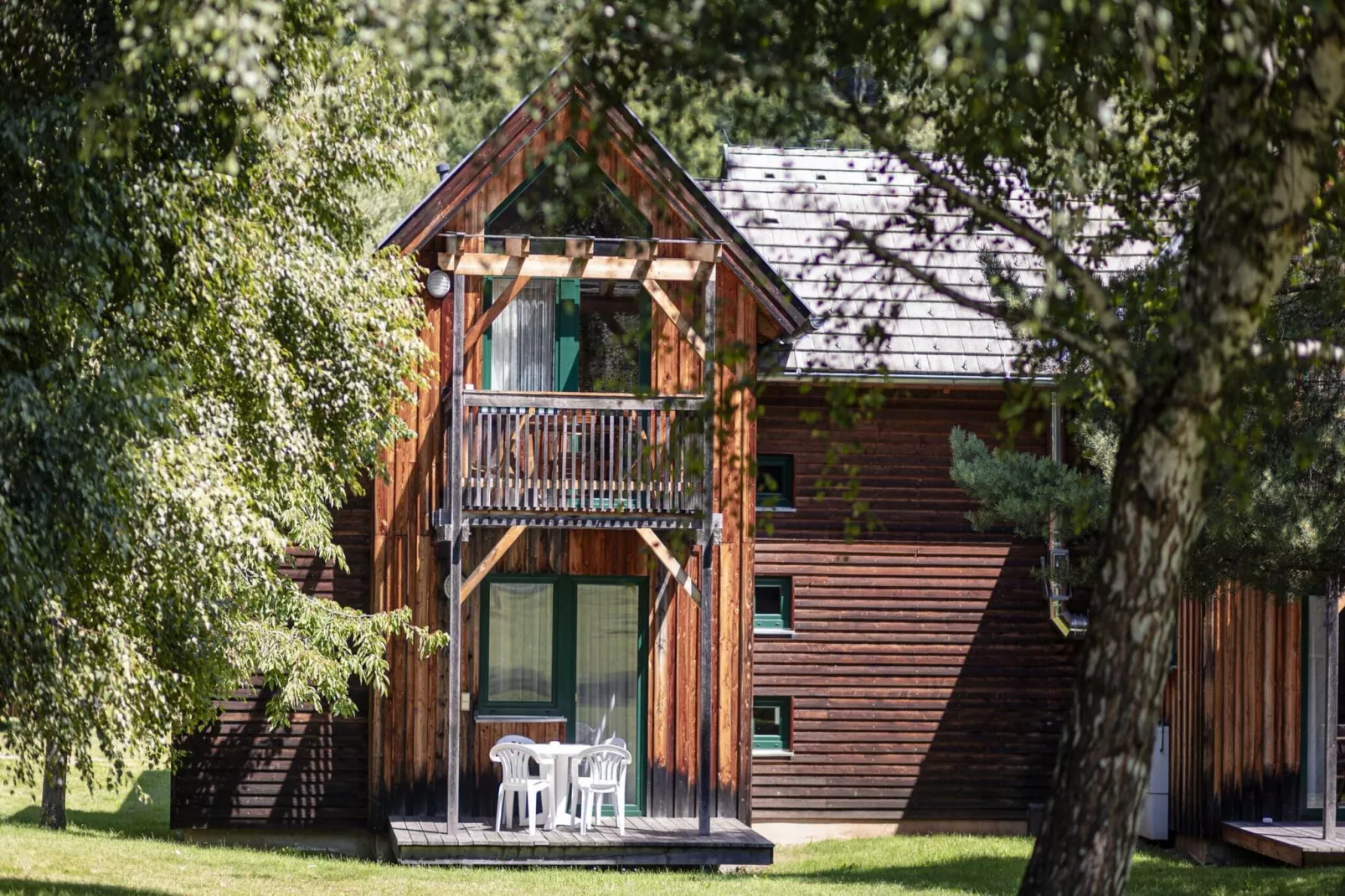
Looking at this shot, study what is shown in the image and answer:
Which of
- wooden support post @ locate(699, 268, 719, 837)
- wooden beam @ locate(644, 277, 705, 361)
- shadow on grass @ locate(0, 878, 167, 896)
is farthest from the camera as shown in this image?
wooden support post @ locate(699, 268, 719, 837)

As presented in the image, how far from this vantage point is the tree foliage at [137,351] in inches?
340

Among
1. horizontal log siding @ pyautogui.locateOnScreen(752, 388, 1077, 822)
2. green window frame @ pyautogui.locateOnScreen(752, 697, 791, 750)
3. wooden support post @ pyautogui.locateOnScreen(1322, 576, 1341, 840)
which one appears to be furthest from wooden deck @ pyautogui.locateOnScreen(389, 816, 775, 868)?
wooden support post @ pyautogui.locateOnScreen(1322, 576, 1341, 840)

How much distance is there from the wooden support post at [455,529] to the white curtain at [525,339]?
106 cm

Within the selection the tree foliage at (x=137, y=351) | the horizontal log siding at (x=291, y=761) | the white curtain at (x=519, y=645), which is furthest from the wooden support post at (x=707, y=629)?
the tree foliage at (x=137, y=351)

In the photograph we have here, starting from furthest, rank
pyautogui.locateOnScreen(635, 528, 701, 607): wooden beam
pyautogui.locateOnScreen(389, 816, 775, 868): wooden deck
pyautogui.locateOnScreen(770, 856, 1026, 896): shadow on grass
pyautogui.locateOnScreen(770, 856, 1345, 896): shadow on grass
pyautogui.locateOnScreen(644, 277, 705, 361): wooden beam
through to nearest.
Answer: pyautogui.locateOnScreen(635, 528, 701, 607): wooden beam
pyautogui.locateOnScreen(389, 816, 775, 868): wooden deck
pyautogui.locateOnScreen(644, 277, 705, 361): wooden beam
pyautogui.locateOnScreen(770, 856, 1026, 896): shadow on grass
pyautogui.locateOnScreen(770, 856, 1345, 896): shadow on grass

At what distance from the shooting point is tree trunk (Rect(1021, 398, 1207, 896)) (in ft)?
23.4

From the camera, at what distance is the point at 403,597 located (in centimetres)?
1683

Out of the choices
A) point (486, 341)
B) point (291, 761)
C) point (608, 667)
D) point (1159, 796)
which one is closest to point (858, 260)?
point (486, 341)

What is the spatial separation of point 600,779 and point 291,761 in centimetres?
330

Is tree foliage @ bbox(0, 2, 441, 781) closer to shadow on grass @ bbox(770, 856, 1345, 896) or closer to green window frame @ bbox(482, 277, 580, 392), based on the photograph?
green window frame @ bbox(482, 277, 580, 392)

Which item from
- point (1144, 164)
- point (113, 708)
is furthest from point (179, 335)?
point (1144, 164)

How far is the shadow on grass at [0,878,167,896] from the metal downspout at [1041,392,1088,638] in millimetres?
9091

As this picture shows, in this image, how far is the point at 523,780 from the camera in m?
15.9

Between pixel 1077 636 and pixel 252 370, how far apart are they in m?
10.0
